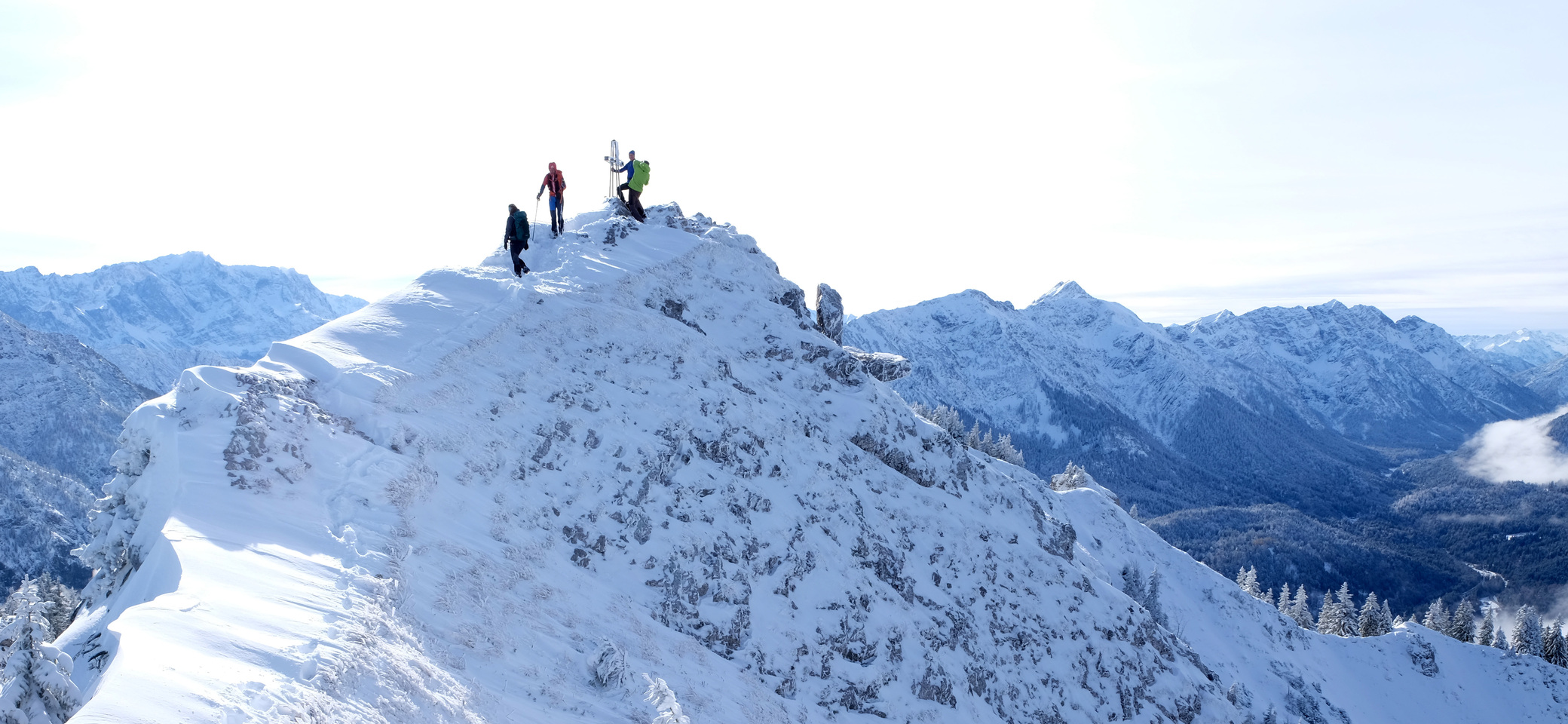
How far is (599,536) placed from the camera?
21.3 m

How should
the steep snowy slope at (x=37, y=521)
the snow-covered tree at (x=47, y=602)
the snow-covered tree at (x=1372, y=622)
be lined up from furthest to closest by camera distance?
1. the steep snowy slope at (x=37, y=521)
2. the snow-covered tree at (x=1372, y=622)
3. the snow-covered tree at (x=47, y=602)

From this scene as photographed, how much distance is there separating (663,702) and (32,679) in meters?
10.9

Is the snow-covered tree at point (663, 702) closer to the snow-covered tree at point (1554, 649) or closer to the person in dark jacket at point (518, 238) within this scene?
the person in dark jacket at point (518, 238)

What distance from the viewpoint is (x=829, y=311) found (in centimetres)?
4166

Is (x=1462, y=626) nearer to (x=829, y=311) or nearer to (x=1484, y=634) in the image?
(x=1484, y=634)

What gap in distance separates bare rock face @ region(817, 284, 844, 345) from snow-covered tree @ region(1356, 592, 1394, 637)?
231ft

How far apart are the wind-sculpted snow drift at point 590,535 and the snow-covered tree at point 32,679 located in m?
0.53

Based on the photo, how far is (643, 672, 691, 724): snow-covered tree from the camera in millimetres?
15930

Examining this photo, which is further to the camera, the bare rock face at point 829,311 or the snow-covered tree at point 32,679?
the bare rock face at point 829,311

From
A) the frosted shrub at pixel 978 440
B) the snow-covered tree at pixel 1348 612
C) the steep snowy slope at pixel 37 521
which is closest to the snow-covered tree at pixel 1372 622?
the snow-covered tree at pixel 1348 612

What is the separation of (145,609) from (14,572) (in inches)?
6831

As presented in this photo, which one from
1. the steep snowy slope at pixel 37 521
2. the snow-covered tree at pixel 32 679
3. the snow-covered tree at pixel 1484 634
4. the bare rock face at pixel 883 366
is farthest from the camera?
the steep snowy slope at pixel 37 521

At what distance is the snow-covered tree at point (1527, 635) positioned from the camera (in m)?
71.6

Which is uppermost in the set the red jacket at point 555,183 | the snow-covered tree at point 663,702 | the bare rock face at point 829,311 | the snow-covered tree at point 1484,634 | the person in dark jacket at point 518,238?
the red jacket at point 555,183
